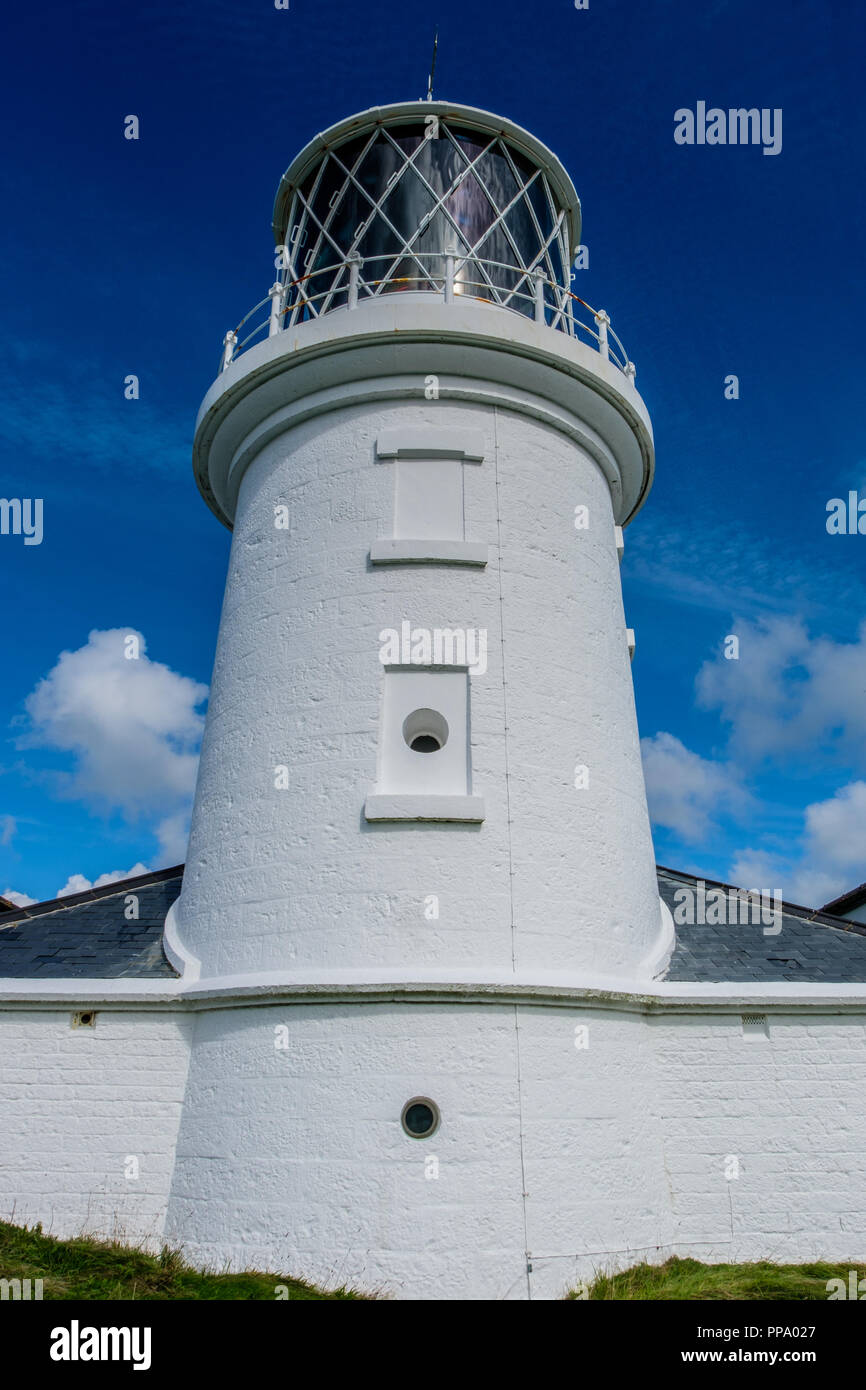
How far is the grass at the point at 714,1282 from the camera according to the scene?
7203 millimetres

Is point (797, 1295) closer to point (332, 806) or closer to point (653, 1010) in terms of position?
point (653, 1010)

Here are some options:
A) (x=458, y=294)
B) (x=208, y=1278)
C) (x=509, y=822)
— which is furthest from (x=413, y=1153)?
(x=458, y=294)

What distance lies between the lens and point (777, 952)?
9.82m

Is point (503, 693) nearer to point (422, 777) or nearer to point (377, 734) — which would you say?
point (422, 777)

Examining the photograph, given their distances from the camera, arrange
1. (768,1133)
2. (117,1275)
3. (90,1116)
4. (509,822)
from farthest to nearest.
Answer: (509,822), (768,1133), (90,1116), (117,1275)

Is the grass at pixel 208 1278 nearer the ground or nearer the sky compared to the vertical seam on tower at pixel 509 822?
nearer the ground

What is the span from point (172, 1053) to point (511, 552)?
18.7 ft

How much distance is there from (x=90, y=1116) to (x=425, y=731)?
4490 mm

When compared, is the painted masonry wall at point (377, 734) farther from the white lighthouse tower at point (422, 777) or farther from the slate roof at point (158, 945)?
the slate roof at point (158, 945)

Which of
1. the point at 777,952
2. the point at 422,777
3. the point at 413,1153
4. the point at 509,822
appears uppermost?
the point at 422,777

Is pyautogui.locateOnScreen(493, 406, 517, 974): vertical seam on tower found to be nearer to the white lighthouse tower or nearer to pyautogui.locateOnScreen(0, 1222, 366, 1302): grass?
the white lighthouse tower

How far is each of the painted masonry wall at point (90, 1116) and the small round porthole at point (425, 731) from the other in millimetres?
3254

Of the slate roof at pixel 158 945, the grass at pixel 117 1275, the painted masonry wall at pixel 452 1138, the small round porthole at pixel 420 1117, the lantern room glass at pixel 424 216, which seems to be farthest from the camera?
the lantern room glass at pixel 424 216

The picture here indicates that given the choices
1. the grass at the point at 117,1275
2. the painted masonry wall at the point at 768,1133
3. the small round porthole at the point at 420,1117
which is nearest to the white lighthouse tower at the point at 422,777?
the small round porthole at the point at 420,1117
